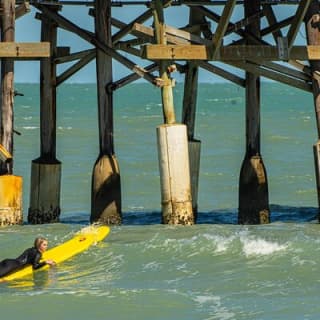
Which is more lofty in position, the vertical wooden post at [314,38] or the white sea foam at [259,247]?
the vertical wooden post at [314,38]

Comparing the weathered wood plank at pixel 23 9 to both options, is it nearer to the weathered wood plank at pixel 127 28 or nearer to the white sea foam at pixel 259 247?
the weathered wood plank at pixel 127 28

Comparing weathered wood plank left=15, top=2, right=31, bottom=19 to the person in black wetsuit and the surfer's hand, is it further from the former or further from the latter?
the surfer's hand

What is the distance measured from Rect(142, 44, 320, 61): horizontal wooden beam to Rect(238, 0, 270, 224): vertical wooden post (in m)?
1.66

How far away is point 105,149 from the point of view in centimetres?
1953

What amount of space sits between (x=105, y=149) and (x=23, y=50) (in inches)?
85.7

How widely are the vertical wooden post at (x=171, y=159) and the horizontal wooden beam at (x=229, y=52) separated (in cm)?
25

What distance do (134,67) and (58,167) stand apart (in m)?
2.62

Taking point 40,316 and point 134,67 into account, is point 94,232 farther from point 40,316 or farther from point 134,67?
point 40,316

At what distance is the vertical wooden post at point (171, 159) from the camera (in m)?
17.8

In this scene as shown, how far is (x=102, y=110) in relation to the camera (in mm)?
19641

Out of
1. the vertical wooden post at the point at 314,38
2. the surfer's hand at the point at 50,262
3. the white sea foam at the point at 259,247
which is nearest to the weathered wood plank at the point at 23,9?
the surfer's hand at the point at 50,262

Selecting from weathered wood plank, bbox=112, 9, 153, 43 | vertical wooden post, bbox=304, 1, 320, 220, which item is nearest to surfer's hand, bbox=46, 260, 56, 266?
weathered wood plank, bbox=112, 9, 153, 43

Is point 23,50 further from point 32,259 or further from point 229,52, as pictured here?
point 32,259

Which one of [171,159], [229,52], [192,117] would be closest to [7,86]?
[171,159]
